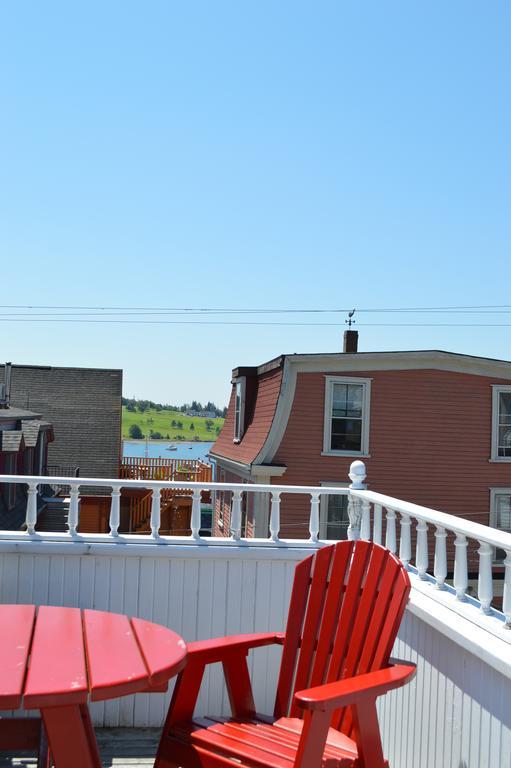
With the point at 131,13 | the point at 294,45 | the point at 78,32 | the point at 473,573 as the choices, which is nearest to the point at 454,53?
the point at 294,45

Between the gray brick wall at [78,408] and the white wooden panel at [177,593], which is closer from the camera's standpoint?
the white wooden panel at [177,593]

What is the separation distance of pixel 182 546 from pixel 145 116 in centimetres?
881

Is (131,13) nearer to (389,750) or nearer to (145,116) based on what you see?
(145,116)

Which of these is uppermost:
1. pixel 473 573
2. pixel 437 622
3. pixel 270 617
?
pixel 437 622

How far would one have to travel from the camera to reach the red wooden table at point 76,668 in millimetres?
2518

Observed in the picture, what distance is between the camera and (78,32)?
30.7ft

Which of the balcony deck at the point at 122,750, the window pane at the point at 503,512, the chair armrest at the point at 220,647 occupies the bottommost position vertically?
the balcony deck at the point at 122,750

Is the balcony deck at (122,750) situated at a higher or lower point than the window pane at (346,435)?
lower

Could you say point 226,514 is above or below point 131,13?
below

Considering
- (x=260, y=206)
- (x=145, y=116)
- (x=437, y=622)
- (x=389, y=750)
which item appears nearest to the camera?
(x=437, y=622)

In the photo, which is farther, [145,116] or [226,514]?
[226,514]

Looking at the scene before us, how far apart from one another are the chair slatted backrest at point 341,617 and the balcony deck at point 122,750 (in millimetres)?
1425

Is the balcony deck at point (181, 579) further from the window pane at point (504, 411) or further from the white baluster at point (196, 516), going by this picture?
the window pane at point (504, 411)

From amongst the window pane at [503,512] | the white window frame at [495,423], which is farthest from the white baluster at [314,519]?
the window pane at [503,512]
